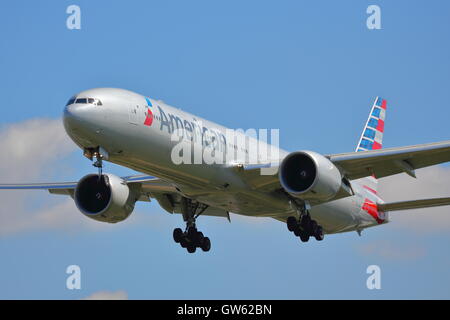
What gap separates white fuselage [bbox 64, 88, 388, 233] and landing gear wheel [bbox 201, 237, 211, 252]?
2.72 meters

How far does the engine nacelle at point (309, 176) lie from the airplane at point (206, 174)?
0.13ft

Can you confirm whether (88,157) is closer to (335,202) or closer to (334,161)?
(334,161)

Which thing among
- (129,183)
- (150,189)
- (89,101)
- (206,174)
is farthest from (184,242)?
(89,101)

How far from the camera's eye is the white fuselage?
3064cm

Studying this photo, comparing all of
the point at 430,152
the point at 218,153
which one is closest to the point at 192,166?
the point at 218,153

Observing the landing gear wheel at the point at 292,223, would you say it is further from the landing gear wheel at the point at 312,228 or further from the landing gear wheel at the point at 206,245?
the landing gear wheel at the point at 206,245

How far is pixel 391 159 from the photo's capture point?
34906mm

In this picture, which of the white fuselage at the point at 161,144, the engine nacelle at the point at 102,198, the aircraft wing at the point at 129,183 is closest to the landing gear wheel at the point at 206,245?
the white fuselage at the point at 161,144

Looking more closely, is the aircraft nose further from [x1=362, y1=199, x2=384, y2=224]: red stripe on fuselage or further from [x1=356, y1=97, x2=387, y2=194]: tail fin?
[x1=356, y1=97, x2=387, y2=194]: tail fin

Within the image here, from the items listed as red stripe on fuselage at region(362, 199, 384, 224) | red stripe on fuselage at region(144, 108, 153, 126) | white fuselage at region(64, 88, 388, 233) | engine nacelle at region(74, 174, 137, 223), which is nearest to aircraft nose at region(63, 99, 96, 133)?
white fuselage at region(64, 88, 388, 233)

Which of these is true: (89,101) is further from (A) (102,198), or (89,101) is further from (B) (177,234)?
(B) (177,234)

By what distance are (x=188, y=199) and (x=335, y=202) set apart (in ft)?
22.4

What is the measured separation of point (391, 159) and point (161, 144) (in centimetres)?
950

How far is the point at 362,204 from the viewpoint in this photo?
41750 millimetres
